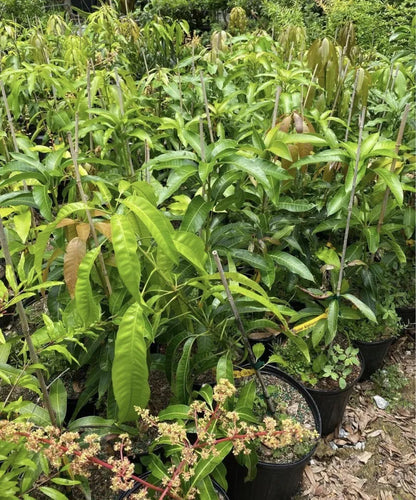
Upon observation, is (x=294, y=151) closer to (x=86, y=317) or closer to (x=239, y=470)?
(x=86, y=317)

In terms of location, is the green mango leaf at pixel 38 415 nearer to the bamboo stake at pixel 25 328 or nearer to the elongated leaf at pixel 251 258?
the bamboo stake at pixel 25 328

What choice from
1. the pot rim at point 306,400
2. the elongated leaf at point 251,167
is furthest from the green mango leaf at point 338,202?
the pot rim at point 306,400

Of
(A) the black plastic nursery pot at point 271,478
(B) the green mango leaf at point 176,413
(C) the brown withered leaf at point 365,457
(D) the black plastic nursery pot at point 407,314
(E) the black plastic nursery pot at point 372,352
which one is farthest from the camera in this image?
(D) the black plastic nursery pot at point 407,314

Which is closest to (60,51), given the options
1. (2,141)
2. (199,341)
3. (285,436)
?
(2,141)

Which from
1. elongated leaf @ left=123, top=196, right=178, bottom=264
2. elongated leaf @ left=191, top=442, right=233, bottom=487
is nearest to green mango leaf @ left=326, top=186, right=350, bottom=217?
elongated leaf @ left=123, top=196, right=178, bottom=264

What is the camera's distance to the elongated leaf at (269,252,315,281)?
157 cm

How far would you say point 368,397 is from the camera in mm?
2107

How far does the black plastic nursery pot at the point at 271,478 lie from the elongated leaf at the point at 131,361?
0.61 m

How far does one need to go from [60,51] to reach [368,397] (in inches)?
125

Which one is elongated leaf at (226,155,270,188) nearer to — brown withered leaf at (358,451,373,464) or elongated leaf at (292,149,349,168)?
elongated leaf at (292,149,349,168)

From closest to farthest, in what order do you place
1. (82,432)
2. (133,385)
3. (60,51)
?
1. (133,385)
2. (82,432)
3. (60,51)

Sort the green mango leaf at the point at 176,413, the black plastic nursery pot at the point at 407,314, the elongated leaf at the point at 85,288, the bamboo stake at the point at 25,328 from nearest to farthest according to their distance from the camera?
the bamboo stake at the point at 25,328, the elongated leaf at the point at 85,288, the green mango leaf at the point at 176,413, the black plastic nursery pot at the point at 407,314

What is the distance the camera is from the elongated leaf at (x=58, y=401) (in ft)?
4.12

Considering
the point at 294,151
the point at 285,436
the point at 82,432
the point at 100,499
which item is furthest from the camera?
the point at 294,151
